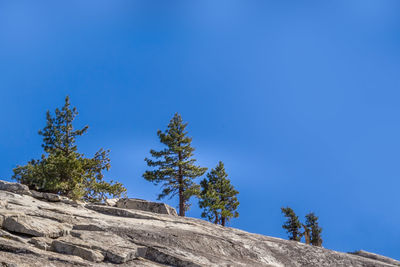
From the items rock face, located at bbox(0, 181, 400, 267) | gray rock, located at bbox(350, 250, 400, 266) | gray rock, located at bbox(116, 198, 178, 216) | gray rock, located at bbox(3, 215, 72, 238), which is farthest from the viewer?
gray rock, located at bbox(116, 198, 178, 216)

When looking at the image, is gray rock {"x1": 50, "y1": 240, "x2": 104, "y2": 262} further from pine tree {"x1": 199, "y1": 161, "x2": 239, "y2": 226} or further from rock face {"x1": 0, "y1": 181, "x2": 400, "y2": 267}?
pine tree {"x1": 199, "y1": 161, "x2": 239, "y2": 226}

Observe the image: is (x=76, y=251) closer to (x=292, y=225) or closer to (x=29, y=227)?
(x=29, y=227)

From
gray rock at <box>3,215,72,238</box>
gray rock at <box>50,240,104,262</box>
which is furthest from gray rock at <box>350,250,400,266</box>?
gray rock at <box>3,215,72,238</box>

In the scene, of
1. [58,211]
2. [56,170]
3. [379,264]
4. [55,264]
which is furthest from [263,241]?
[56,170]

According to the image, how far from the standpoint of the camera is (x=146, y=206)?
2722 cm

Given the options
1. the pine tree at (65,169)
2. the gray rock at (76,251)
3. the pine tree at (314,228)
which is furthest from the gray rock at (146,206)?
the pine tree at (314,228)

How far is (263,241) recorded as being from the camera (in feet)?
54.7

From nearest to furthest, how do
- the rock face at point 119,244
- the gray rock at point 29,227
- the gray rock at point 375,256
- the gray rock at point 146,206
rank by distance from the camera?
the rock face at point 119,244, the gray rock at point 29,227, the gray rock at point 375,256, the gray rock at point 146,206

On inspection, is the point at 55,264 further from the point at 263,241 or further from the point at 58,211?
the point at 263,241

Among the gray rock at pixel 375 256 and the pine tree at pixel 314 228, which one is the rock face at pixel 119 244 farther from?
the pine tree at pixel 314 228

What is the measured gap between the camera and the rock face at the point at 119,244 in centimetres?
866

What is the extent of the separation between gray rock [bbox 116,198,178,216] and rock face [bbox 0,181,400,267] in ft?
27.0

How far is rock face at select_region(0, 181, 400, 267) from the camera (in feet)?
28.4

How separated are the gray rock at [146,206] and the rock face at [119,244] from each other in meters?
8.22
